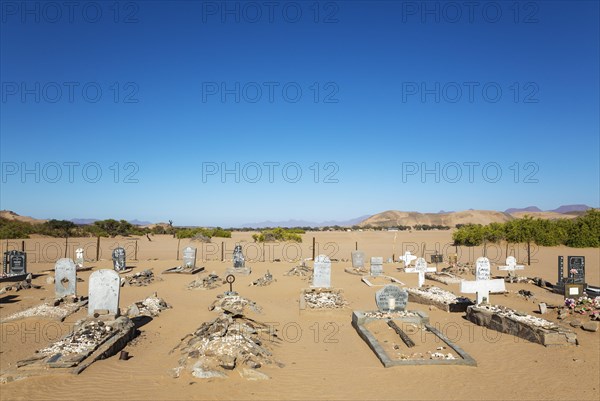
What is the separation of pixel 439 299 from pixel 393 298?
3593mm

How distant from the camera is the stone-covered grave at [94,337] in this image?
7469 millimetres

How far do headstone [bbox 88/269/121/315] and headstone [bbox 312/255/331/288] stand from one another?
8194 millimetres

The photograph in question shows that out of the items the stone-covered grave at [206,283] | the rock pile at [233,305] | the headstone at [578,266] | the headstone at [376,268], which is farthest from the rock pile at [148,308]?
the headstone at [578,266]

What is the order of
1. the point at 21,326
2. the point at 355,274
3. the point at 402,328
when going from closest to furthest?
the point at 402,328 < the point at 21,326 < the point at 355,274

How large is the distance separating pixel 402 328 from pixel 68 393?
7932mm

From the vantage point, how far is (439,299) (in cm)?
1438

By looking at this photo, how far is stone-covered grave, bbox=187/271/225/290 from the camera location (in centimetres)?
1794

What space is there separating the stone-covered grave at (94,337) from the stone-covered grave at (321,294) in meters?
5.28

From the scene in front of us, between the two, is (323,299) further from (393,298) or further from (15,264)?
(15,264)

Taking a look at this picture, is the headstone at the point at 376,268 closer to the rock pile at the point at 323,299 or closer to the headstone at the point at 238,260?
the rock pile at the point at 323,299

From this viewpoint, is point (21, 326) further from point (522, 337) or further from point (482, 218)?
point (482, 218)

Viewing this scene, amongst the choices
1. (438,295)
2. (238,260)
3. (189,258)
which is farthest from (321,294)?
(189,258)

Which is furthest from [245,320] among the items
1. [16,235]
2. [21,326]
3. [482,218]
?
[482,218]

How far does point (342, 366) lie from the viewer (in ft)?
27.7
